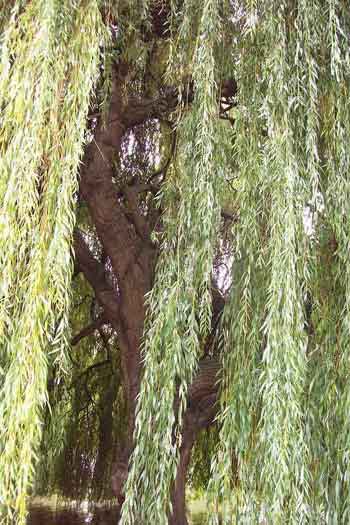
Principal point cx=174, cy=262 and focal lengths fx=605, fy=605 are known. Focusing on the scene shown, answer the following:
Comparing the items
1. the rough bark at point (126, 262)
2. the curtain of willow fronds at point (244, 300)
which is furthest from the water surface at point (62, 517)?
the curtain of willow fronds at point (244, 300)

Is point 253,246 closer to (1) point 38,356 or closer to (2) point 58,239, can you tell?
(2) point 58,239

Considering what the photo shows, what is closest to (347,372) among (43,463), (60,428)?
(60,428)

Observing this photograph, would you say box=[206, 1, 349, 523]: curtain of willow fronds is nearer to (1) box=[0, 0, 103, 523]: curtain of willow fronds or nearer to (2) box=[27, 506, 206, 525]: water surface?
(1) box=[0, 0, 103, 523]: curtain of willow fronds

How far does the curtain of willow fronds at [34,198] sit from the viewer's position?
1.64 m

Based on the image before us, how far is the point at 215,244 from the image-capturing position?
87.6 inches

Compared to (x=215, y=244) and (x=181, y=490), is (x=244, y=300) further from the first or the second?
(x=181, y=490)

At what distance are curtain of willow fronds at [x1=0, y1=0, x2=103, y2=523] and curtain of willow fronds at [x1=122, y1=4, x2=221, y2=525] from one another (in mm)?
368

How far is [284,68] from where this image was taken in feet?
7.16

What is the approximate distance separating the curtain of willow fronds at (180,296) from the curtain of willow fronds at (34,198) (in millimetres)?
368

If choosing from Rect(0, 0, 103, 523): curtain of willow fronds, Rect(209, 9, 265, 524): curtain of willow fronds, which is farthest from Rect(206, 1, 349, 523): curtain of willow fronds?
Rect(0, 0, 103, 523): curtain of willow fronds

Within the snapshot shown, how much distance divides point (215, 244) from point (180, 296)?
0.83ft

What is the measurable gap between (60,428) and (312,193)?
1.74 meters

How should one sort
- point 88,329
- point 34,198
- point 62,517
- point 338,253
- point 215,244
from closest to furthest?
point 34,198
point 338,253
point 215,244
point 88,329
point 62,517

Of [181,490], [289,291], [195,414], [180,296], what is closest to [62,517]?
[181,490]
